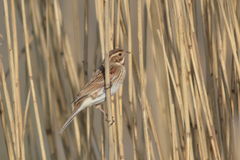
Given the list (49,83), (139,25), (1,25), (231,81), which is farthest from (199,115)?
(1,25)

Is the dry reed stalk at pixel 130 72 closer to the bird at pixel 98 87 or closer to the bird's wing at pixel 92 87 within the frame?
the bird at pixel 98 87

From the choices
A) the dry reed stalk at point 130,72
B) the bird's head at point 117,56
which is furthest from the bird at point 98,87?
the dry reed stalk at point 130,72

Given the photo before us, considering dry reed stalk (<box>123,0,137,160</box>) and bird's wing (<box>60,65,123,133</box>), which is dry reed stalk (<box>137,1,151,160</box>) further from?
bird's wing (<box>60,65,123,133</box>)

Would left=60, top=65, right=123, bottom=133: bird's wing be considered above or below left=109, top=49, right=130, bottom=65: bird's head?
below

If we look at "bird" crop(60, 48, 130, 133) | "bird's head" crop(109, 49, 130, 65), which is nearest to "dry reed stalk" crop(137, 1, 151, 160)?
"bird" crop(60, 48, 130, 133)

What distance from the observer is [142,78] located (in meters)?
2.91

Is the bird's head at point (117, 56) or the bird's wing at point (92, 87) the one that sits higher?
the bird's head at point (117, 56)

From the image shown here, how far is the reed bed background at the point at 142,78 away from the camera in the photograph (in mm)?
2838

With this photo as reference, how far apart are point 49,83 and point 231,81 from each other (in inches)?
44.8

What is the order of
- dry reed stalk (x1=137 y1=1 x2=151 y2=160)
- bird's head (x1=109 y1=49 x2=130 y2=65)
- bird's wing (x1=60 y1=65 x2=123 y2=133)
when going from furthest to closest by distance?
bird's head (x1=109 y1=49 x2=130 y2=65), bird's wing (x1=60 y1=65 x2=123 y2=133), dry reed stalk (x1=137 y1=1 x2=151 y2=160)

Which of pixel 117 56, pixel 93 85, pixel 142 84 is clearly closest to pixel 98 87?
pixel 93 85

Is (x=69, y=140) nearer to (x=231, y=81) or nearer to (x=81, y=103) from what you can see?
(x=81, y=103)

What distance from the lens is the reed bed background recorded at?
2838mm

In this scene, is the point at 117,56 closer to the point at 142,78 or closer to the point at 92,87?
the point at 92,87
